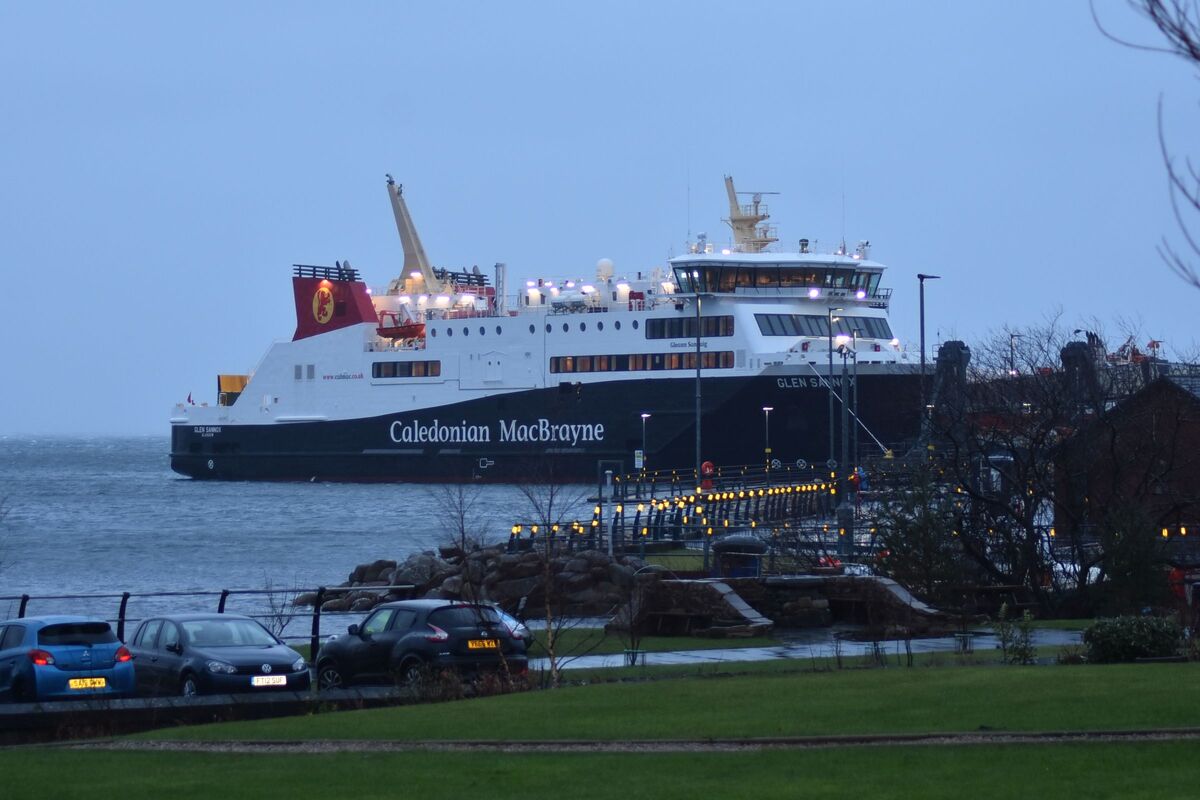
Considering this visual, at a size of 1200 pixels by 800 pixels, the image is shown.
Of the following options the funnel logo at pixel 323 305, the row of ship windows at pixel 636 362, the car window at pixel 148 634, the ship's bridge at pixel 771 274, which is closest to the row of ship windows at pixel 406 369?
the funnel logo at pixel 323 305

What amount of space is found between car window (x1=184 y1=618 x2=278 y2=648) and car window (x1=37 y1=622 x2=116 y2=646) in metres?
0.85

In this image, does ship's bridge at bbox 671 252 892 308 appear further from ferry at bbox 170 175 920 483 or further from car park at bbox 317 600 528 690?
car park at bbox 317 600 528 690

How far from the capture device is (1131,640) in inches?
578

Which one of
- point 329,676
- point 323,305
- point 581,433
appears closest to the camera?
point 329,676

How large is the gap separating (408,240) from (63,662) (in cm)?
6548

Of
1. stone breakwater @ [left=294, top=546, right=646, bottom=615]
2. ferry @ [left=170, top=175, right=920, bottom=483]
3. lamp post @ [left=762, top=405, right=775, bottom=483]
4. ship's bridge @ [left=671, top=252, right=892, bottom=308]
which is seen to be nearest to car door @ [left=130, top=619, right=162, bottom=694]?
stone breakwater @ [left=294, top=546, right=646, bottom=615]

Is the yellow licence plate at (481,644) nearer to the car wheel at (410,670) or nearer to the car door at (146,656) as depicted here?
the car wheel at (410,670)

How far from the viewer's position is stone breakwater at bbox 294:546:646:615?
85.9ft

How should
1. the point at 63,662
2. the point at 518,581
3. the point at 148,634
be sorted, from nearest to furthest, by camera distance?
the point at 63,662 → the point at 148,634 → the point at 518,581

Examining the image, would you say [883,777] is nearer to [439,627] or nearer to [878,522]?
[439,627]

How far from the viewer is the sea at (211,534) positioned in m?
37.4

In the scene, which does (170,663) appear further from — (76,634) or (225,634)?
(76,634)

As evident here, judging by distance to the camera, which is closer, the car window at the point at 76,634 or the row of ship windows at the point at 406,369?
the car window at the point at 76,634

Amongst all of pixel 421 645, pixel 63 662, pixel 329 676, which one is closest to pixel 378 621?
pixel 329 676
